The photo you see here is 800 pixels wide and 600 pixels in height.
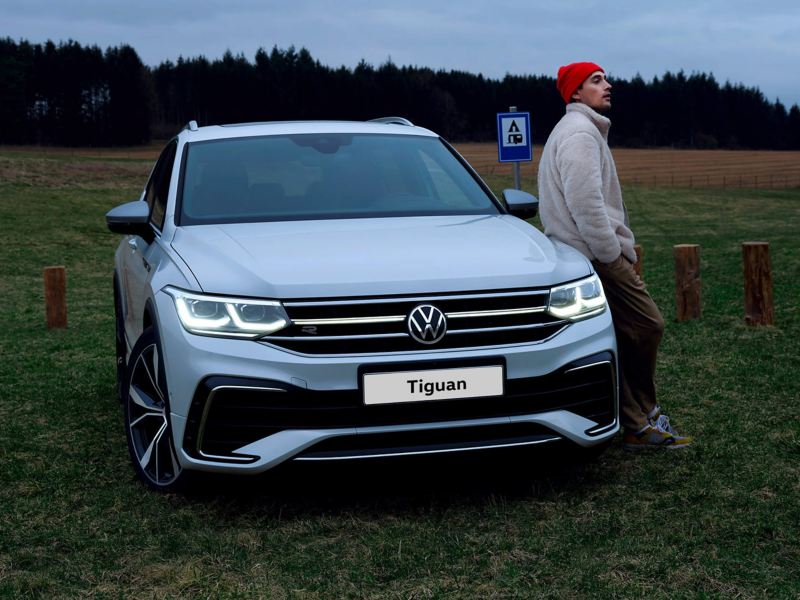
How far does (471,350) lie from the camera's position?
13.8 ft

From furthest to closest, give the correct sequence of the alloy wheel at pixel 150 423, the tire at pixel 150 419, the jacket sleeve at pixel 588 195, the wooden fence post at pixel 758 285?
1. the wooden fence post at pixel 758 285
2. the jacket sleeve at pixel 588 195
3. the alloy wheel at pixel 150 423
4. the tire at pixel 150 419

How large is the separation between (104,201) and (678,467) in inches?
1354

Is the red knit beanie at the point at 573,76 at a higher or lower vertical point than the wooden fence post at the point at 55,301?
higher

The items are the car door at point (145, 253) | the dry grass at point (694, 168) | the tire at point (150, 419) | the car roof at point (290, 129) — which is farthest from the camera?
the dry grass at point (694, 168)

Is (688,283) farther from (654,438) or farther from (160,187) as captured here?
(160,187)

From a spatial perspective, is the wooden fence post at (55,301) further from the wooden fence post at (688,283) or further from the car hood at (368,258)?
the car hood at (368,258)

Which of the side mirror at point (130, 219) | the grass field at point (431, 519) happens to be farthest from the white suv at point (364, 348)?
the side mirror at point (130, 219)

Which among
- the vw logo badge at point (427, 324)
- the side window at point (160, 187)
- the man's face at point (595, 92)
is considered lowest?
the vw logo badge at point (427, 324)

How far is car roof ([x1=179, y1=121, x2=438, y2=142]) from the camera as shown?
6035mm

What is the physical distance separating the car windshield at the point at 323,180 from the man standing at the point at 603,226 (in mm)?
400

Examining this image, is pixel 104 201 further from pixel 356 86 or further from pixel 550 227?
pixel 356 86

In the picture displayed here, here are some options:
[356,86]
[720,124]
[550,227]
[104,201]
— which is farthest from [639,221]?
[720,124]

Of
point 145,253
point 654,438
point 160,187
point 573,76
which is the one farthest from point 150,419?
point 573,76

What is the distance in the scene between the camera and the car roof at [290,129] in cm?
604
